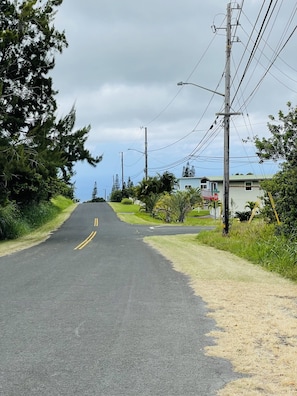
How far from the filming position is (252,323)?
728 cm

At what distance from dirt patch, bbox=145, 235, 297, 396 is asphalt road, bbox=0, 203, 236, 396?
9.0 inches

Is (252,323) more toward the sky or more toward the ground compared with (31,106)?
more toward the ground

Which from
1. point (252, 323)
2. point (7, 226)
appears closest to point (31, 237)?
point (7, 226)

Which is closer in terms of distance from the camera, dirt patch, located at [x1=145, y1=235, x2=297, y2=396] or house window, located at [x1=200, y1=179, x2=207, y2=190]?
dirt patch, located at [x1=145, y1=235, x2=297, y2=396]

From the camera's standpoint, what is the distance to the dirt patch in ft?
16.1

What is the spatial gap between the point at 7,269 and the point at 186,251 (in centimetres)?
→ 786

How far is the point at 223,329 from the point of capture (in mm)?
6957

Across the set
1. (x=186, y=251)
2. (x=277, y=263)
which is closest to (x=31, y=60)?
(x=186, y=251)

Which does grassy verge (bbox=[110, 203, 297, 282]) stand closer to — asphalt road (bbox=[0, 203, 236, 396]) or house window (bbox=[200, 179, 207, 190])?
asphalt road (bbox=[0, 203, 236, 396])

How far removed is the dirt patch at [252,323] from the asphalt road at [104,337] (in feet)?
0.75

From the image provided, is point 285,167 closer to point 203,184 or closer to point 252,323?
point 252,323

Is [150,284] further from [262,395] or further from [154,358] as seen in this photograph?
[262,395]

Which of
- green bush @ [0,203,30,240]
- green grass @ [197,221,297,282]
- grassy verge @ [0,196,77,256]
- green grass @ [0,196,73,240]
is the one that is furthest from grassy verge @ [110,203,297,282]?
green grass @ [0,196,73,240]

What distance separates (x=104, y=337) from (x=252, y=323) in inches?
91.5
